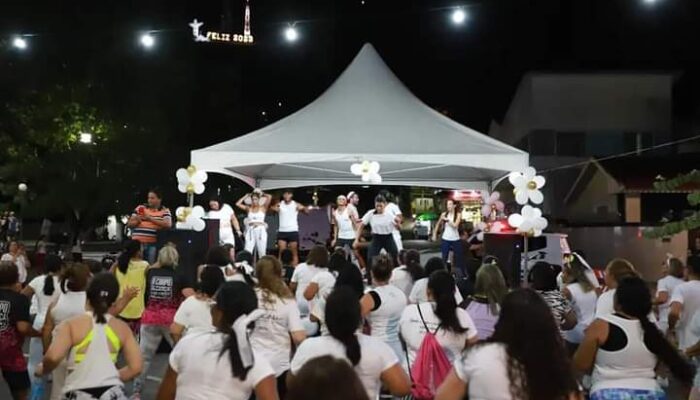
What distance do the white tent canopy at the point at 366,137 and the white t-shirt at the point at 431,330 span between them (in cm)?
594

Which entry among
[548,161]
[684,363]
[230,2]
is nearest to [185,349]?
[684,363]

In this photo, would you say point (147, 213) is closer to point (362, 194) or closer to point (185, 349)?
point (185, 349)

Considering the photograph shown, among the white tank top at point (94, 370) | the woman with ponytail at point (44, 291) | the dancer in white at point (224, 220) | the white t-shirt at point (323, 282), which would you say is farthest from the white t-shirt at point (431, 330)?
the dancer in white at point (224, 220)

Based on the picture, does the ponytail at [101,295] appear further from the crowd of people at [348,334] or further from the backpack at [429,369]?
the backpack at [429,369]

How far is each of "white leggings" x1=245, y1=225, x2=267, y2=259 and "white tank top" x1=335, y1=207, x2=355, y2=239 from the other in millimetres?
1382

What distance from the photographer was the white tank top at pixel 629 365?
Result: 135 inches

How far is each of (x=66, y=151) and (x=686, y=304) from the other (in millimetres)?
21839

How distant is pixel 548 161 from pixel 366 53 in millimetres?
18471

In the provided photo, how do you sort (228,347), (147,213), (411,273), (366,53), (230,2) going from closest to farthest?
(228,347) < (411,273) < (147,213) < (366,53) < (230,2)

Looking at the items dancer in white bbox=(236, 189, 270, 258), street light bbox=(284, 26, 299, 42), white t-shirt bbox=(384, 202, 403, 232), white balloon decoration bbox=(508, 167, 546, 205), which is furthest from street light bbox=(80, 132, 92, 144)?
white balloon decoration bbox=(508, 167, 546, 205)

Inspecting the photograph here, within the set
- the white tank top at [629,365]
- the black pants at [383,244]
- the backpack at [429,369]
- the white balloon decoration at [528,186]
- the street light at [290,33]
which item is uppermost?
the street light at [290,33]

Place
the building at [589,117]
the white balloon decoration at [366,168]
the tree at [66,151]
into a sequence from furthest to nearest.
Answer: the building at [589,117] < the tree at [66,151] < the white balloon decoration at [366,168]

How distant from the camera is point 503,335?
2.78 metres

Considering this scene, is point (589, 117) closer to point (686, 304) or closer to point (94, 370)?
point (686, 304)
